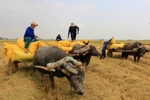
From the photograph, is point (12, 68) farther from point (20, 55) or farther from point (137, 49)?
point (137, 49)

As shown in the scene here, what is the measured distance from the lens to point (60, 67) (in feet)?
24.8

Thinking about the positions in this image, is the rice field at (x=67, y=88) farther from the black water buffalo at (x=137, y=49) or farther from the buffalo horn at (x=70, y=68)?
the black water buffalo at (x=137, y=49)

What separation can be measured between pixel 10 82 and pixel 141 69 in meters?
7.13

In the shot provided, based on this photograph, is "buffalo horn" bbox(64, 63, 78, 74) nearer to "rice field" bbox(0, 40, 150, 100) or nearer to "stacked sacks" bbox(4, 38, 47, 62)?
"rice field" bbox(0, 40, 150, 100)

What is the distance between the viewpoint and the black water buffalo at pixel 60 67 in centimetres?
726

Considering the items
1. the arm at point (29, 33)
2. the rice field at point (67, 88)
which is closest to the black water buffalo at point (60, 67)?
the rice field at point (67, 88)

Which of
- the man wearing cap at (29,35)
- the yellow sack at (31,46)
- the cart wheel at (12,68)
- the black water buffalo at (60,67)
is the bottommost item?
the cart wheel at (12,68)

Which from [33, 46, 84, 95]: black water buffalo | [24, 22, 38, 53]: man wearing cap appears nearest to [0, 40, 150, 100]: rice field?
[33, 46, 84, 95]: black water buffalo

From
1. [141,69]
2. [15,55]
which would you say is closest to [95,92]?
[15,55]

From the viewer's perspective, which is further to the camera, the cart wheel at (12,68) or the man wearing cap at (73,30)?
the man wearing cap at (73,30)

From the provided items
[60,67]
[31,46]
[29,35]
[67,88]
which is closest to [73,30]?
[29,35]

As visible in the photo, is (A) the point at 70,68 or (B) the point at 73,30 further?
(B) the point at 73,30

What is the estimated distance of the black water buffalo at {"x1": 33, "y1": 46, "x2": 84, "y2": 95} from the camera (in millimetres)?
7262

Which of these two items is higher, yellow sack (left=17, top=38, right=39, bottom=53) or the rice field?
yellow sack (left=17, top=38, right=39, bottom=53)
